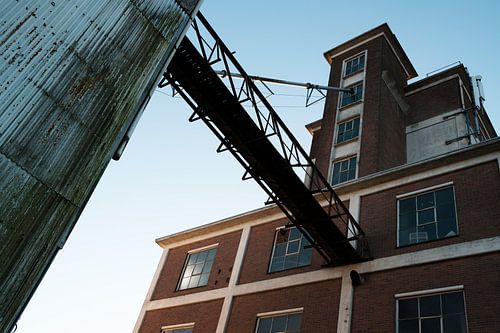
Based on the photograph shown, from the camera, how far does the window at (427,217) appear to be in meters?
13.9

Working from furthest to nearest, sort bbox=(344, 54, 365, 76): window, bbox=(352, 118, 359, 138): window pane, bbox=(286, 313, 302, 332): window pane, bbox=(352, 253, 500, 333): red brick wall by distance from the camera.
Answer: bbox=(344, 54, 365, 76): window → bbox=(352, 118, 359, 138): window pane → bbox=(286, 313, 302, 332): window pane → bbox=(352, 253, 500, 333): red brick wall

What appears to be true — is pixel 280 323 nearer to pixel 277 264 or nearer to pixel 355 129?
pixel 277 264

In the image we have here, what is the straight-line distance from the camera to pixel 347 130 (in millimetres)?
25078

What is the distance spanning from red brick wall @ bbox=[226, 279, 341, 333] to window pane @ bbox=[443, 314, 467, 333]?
3.40 metres

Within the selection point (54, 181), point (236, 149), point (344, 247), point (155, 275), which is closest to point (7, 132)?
point (54, 181)

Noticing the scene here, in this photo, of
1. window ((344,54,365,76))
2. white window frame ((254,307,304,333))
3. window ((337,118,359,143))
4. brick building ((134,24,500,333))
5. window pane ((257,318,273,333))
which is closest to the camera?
brick building ((134,24,500,333))

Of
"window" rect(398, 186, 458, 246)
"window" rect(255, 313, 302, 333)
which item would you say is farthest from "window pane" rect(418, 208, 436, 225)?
"window" rect(255, 313, 302, 333)

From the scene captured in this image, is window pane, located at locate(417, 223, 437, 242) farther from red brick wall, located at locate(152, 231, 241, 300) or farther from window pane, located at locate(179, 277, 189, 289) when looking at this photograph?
window pane, located at locate(179, 277, 189, 289)

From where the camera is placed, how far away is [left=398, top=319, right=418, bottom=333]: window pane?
1233cm

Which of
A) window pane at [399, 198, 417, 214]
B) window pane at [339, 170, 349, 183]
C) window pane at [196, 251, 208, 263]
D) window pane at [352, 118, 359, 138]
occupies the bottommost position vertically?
window pane at [196, 251, 208, 263]

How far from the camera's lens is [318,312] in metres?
14.6

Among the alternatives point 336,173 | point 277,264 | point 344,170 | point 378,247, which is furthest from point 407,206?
point 336,173

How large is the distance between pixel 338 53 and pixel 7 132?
2671 centimetres

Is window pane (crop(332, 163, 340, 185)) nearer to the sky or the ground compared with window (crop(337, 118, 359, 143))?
nearer to the ground
